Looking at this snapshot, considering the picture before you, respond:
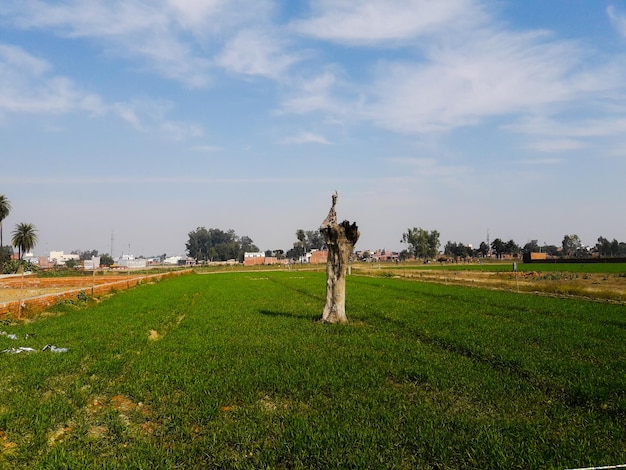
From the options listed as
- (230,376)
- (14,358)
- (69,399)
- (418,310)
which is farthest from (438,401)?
(418,310)

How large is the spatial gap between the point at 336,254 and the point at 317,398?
992 centimetres

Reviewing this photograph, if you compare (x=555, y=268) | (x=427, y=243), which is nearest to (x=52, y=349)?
(x=555, y=268)

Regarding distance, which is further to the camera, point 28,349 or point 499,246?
point 499,246

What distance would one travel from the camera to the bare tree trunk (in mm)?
16172

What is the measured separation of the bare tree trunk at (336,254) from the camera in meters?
16.2

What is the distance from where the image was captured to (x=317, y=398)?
23.2ft

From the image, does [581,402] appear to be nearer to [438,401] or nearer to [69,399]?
[438,401]

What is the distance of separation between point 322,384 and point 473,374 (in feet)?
9.41

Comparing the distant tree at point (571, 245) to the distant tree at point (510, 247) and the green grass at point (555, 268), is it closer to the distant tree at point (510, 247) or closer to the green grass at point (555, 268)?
the distant tree at point (510, 247)

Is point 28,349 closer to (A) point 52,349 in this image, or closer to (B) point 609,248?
(A) point 52,349

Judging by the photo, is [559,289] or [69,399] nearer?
A: [69,399]

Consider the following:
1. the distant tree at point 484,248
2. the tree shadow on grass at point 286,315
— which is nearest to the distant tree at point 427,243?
the distant tree at point 484,248

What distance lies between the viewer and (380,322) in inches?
634

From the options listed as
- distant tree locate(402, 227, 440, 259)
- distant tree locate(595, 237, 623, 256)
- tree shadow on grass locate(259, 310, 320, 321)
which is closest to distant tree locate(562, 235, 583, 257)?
distant tree locate(595, 237, 623, 256)
